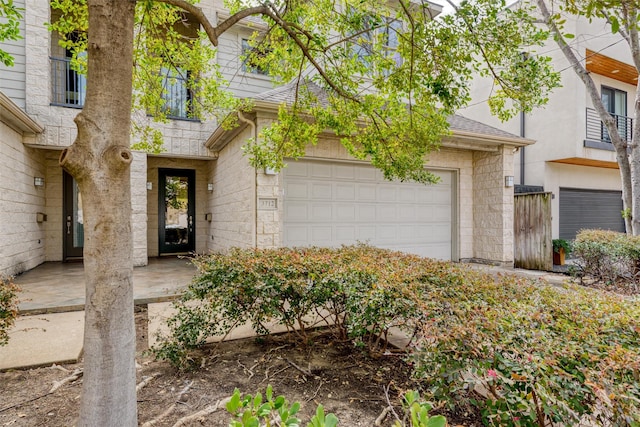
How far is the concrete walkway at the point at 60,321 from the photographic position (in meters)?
3.04

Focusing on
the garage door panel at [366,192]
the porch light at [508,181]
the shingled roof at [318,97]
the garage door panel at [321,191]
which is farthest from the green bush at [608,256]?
the garage door panel at [321,191]

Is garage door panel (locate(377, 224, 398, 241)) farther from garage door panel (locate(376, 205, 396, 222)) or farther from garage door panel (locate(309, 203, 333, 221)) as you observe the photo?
garage door panel (locate(309, 203, 333, 221))

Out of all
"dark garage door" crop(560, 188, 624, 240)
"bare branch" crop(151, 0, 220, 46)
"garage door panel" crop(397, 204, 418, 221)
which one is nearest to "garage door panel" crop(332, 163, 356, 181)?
"garage door panel" crop(397, 204, 418, 221)

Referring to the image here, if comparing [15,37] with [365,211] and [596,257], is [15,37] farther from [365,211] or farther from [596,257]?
[596,257]

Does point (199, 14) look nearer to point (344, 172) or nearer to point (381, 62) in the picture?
point (381, 62)

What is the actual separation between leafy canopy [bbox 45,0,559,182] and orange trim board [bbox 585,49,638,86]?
26.2 ft

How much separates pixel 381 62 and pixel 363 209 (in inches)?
149

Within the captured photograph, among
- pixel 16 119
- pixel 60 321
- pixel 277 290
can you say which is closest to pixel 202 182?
pixel 16 119


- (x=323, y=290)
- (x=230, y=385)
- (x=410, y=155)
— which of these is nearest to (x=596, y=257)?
(x=410, y=155)

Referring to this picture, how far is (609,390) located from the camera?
1272 millimetres

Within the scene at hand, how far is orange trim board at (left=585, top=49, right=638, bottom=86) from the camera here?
9.60m

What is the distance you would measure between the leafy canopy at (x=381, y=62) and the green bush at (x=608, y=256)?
370 cm

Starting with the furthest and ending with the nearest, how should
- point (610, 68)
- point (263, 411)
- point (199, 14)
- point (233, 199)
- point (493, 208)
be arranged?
point (610, 68)
point (493, 208)
point (233, 199)
point (199, 14)
point (263, 411)

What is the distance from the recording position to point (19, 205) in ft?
21.0
